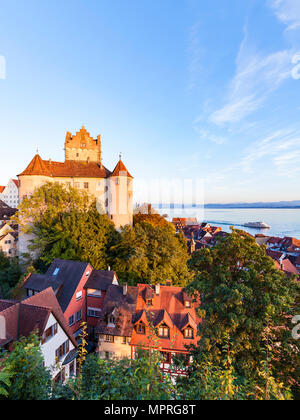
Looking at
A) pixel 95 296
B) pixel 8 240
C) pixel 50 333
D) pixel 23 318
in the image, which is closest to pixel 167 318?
pixel 95 296

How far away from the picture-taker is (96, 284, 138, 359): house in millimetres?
14773

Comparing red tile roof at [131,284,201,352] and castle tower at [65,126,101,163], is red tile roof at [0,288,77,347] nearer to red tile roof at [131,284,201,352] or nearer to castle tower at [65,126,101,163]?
red tile roof at [131,284,201,352]

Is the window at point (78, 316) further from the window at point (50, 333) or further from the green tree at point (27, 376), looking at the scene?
Result: the green tree at point (27, 376)

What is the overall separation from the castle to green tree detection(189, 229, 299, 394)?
22508 mm

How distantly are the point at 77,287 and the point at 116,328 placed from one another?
199 inches

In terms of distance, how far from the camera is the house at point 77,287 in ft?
56.8

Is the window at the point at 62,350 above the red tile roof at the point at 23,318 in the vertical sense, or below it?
below

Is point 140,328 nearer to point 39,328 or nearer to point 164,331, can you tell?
point 164,331

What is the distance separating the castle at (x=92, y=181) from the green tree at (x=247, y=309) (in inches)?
886

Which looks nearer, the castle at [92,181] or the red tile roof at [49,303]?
the red tile roof at [49,303]

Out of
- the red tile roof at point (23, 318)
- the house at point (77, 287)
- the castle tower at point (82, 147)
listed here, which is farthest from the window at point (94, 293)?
the castle tower at point (82, 147)

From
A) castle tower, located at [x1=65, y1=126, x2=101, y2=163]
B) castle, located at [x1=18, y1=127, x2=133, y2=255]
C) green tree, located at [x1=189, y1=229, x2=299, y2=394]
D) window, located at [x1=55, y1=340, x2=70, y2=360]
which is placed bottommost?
window, located at [x1=55, y1=340, x2=70, y2=360]

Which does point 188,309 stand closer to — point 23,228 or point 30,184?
point 23,228

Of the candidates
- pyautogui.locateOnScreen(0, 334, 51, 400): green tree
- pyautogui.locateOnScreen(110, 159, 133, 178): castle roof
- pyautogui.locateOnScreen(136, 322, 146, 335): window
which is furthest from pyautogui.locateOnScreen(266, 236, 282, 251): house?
pyautogui.locateOnScreen(0, 334, 51, 400): green tree
